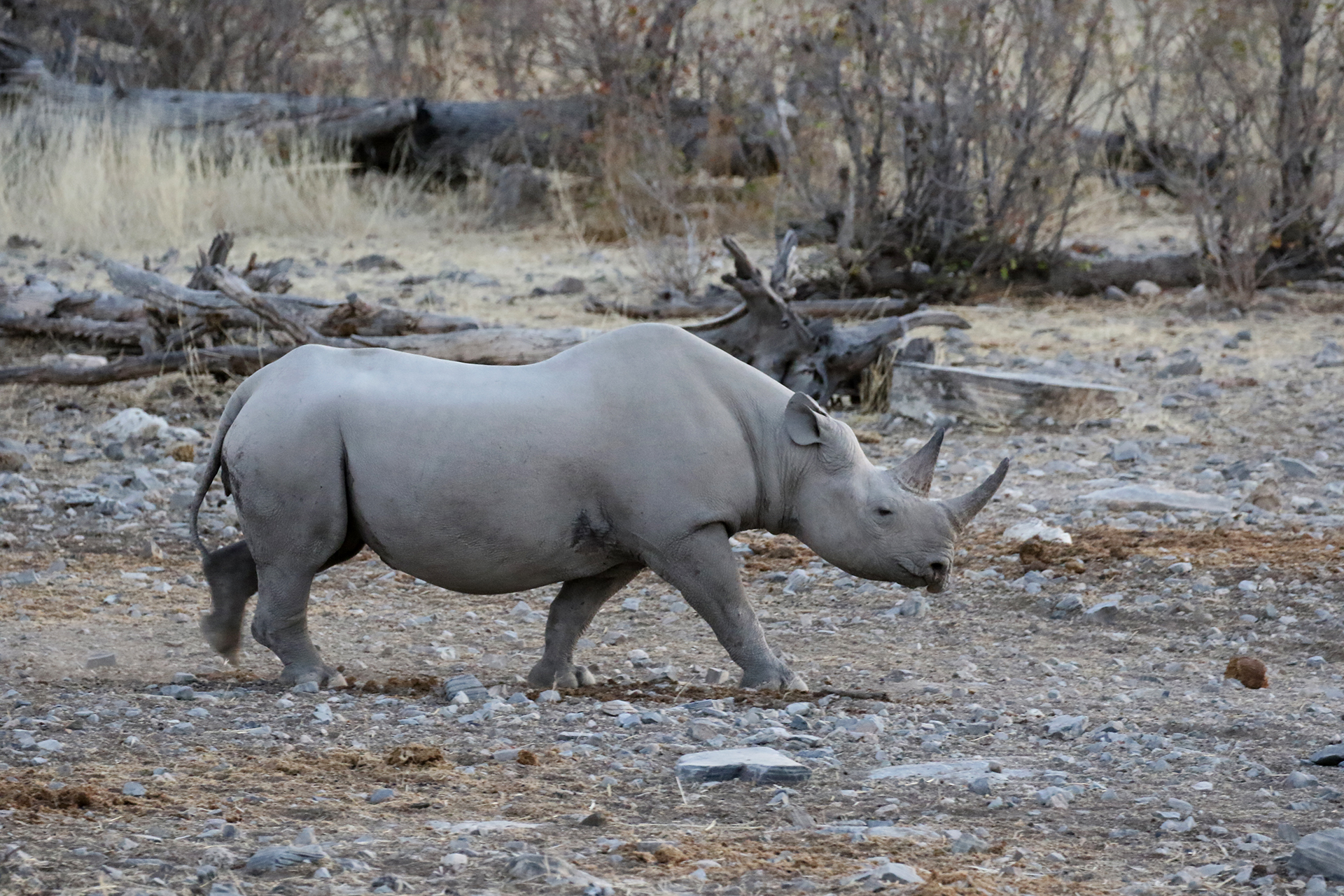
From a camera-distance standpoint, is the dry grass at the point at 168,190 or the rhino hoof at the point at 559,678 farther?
the dry grass at the point at 168,190

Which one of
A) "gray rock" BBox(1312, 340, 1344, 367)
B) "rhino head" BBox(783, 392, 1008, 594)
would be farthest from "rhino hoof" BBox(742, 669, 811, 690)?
"gray rock" BBox(1312, 340, 1344, 367)

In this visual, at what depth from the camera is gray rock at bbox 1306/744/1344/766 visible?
4.26 metres

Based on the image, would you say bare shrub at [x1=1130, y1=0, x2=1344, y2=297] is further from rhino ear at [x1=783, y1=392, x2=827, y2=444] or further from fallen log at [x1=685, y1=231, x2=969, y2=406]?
rhino ear at [x1=783, y1=392, x2=827, y2=444]

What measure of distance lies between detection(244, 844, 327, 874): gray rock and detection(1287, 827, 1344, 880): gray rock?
198cm

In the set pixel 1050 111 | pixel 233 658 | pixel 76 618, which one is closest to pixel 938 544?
pixel 233 658

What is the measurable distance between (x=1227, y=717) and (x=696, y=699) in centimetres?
159

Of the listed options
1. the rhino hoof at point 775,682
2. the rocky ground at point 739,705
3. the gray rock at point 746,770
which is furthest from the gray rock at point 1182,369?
the gray rock at point 746,770

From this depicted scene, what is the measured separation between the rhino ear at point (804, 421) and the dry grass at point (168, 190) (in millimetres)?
10421

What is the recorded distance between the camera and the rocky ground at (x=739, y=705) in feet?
11.1

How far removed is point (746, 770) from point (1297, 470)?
5.41m

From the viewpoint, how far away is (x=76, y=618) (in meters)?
6.12

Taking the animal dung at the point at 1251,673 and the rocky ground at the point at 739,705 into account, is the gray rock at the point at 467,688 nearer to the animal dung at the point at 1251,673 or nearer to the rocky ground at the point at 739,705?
the rocky ground at the point at 739,705

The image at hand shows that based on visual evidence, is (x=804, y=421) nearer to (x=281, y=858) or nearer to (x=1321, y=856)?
(x=1321, y=856)

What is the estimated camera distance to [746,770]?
401cm
